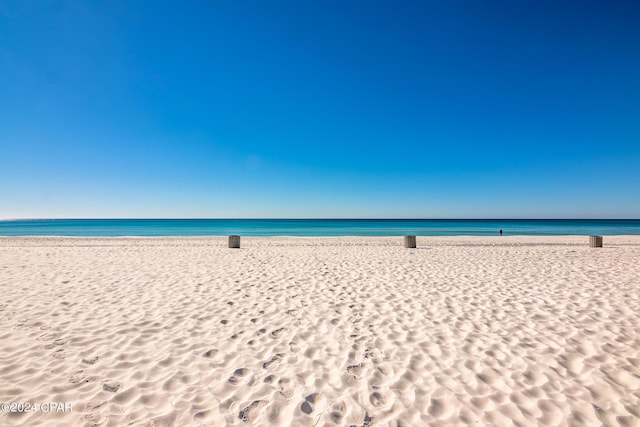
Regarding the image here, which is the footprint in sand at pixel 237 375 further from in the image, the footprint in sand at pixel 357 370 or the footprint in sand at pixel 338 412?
the footprint in sand at pixel 357 370

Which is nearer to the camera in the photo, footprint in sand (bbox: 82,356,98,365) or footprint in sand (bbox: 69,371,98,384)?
footprint in sand (bbox: 69,371,98,384)

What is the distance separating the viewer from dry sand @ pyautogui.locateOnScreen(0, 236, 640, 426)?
9.63ft

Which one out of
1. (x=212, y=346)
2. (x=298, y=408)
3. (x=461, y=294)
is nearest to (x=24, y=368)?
(x=212, y=346)

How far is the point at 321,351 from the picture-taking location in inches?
162

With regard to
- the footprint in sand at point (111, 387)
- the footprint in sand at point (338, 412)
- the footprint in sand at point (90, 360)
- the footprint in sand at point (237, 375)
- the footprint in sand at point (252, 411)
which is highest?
the footprint in sand at point (90, 360)

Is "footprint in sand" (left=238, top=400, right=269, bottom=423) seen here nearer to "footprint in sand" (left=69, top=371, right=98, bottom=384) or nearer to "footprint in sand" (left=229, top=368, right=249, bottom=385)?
"footprint in sand" (left=229, top=368, right=249, bottom=385)

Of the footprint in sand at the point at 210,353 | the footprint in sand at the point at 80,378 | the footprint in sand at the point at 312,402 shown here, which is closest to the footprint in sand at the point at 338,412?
the footprint in sand at the point at 312,402

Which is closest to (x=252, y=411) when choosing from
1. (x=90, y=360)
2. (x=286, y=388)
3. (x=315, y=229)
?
(x=286, y=388)

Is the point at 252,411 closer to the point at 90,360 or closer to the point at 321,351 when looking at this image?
the point at 321,351

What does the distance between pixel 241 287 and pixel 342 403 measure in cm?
497

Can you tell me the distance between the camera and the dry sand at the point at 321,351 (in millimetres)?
2936

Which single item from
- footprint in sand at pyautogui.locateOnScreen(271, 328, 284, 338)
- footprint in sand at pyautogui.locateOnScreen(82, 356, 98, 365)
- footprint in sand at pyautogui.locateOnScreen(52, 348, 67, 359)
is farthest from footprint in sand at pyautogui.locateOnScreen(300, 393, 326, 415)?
footprint in sand at pyautogui.locateOnScreen(52, 348, 67, 359)

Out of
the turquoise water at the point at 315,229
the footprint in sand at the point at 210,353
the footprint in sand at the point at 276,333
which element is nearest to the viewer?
the footprint in sand at the point at 210,353

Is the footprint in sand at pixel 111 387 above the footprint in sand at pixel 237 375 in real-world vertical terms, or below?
above
